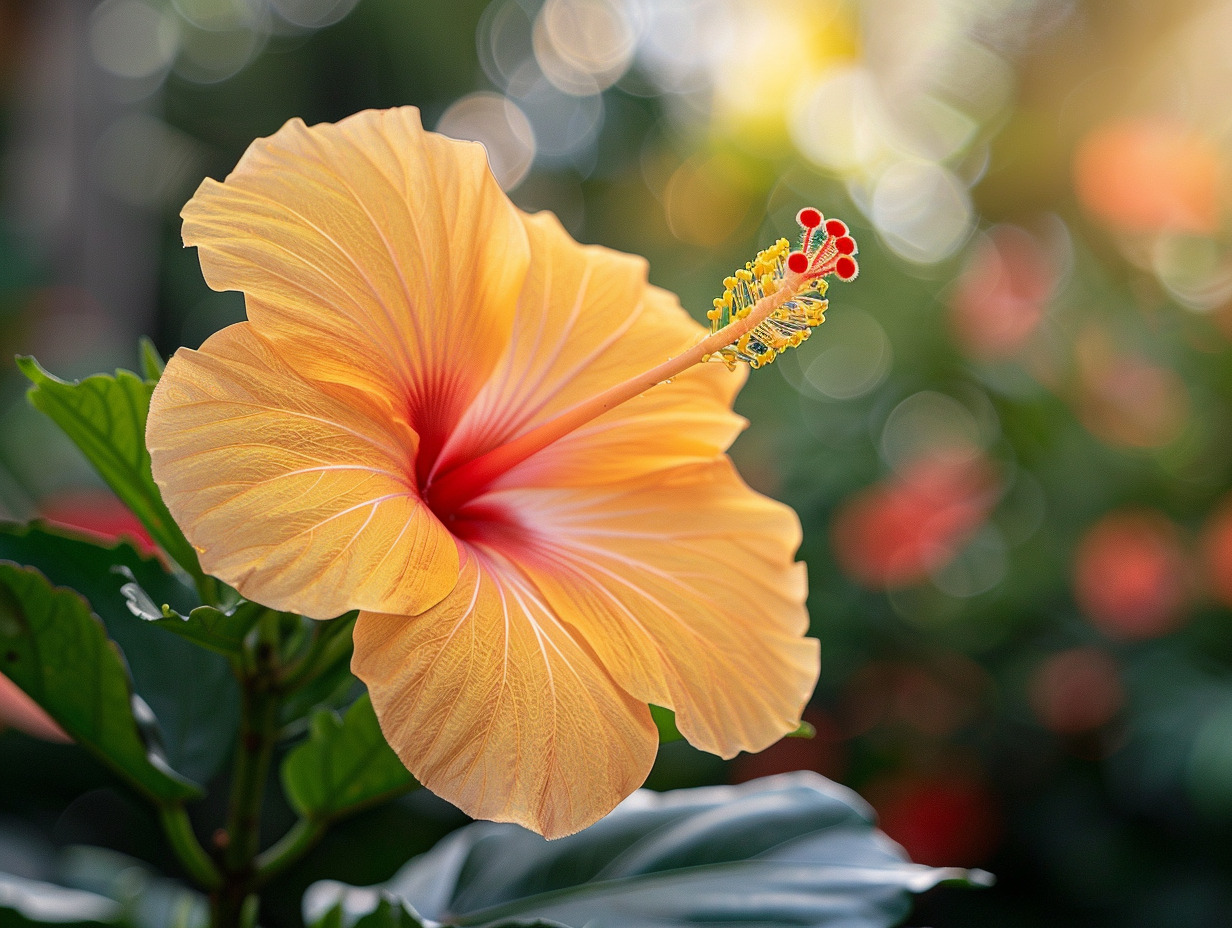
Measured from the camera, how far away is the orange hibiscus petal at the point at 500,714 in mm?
466

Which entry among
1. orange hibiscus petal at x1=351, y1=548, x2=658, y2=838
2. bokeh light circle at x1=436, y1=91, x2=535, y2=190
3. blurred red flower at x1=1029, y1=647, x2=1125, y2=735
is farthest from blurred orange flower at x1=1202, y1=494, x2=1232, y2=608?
bokeh light circle at x1=436, y1=91, x2=535, y2=190

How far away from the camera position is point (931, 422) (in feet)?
7.27

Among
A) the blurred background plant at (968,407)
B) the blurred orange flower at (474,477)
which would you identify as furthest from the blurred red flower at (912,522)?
the blurred orange flower at (474,477)

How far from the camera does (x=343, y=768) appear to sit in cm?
66

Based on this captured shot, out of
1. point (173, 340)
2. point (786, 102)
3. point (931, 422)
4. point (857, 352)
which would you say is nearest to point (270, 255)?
point (931, 422)

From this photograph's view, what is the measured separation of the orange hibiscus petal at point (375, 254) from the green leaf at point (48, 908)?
46 cm

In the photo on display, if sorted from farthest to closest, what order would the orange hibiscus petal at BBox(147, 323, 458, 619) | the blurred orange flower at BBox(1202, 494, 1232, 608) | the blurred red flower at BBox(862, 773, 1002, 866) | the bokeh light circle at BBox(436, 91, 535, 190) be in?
1. the bokeh light circle at BBox(436, 91, 535, 190)
2. the blurred red flower at BBox(862, 773, 1002, 866)
3. the blurred orange flower at BBox(1202, 494, 1232, 608)
4. the orange hibiscus petal at BBox(147, 323, 458, 619)

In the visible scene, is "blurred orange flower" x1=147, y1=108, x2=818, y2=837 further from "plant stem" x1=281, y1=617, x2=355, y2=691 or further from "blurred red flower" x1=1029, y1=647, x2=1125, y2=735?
"blurred red flower" x1=1029, y1=647, x2=1125, y2=735

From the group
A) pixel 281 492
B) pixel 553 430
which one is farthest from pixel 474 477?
pixel 281 492

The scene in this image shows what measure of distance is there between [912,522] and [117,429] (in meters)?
1.54

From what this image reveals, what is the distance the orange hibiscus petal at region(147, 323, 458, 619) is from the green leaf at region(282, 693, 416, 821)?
0.61 feet

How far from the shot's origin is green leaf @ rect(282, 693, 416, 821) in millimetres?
643

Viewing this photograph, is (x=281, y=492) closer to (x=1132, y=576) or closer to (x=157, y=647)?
(x=157, y=647)

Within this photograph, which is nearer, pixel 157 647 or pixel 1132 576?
pixel 157 647
